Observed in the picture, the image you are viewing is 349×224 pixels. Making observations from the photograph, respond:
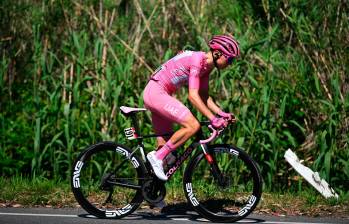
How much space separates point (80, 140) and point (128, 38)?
7.78 feet

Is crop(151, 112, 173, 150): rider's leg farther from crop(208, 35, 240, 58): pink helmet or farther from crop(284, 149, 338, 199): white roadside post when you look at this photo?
crop(284, 149, 338, 199): white roadside post

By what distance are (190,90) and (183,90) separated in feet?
12.1

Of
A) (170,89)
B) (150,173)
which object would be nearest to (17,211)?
(150,173)

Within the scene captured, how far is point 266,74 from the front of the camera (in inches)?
415

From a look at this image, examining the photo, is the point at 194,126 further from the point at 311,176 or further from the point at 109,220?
the point at 311,176

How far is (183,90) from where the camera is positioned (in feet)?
37.2

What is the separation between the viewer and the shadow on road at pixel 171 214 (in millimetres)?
8039

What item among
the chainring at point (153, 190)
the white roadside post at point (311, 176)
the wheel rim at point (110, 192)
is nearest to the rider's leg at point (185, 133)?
the chainring at point (153, 190)

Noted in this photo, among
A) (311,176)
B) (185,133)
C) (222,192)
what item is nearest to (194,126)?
(185,133)

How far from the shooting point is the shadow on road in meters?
8.04

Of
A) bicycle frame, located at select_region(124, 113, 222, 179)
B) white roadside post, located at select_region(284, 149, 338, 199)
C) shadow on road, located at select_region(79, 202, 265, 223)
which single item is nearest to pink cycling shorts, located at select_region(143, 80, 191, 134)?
bicycle frame, located at select_region(124, 113, 222, 179)

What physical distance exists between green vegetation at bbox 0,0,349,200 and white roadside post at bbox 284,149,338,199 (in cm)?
28

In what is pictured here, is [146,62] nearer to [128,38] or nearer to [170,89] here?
[128,38]

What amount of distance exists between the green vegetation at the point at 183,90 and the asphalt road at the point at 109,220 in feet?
5.53
